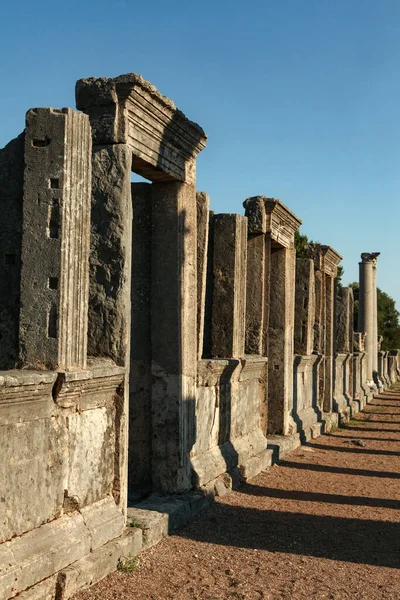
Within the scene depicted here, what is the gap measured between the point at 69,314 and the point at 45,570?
154cm

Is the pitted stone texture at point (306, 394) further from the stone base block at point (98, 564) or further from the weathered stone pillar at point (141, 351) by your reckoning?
the stone base block at point (98, 564)

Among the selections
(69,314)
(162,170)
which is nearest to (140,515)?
(69,314)

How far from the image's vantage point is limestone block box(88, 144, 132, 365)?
5.94 metres

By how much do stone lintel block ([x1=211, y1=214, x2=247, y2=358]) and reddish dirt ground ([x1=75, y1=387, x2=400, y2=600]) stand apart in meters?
1.63

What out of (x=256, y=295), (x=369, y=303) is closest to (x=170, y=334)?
(x=256, y=295)

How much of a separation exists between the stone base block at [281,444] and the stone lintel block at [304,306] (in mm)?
2129

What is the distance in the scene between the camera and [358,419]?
1783cm

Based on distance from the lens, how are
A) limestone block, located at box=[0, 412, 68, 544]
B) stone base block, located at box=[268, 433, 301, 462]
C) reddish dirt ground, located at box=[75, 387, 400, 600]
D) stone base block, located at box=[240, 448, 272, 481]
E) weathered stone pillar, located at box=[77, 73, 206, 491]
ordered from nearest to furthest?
limestone block, located at box=[0, 412, 68, 544] → reddish dirt ground, located at box=[75, 387, 400, 600] → weathered stone pillar, located at box=[77, 73, 206, 491] → stone base block, located at box=[240, 448, 272, 481] → stone base block, located at box=[268, 433, 301, 462]

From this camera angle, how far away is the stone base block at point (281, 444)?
10.7m

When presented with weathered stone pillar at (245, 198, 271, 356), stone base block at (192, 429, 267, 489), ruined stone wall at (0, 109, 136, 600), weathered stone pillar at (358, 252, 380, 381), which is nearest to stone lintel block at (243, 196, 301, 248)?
weathered stone pillar at (245, 198, 271, 356)

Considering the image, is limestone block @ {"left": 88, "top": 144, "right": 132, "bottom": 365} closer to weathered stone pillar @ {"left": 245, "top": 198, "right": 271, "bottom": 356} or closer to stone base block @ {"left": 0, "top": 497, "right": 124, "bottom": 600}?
stone base block @ {"left": 0, "top": 497, "right": 124, "bottom": 600}

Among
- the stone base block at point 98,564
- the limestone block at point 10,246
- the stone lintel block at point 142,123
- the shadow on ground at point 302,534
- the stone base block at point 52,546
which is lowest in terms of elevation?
the shadow on ground at point 302,534

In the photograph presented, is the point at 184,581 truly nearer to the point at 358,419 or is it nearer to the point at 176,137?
the point at 176,137

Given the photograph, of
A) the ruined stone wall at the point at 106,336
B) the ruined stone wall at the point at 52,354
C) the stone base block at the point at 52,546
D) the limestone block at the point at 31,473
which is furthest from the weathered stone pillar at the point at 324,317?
the limestone block at the point at 31,473
